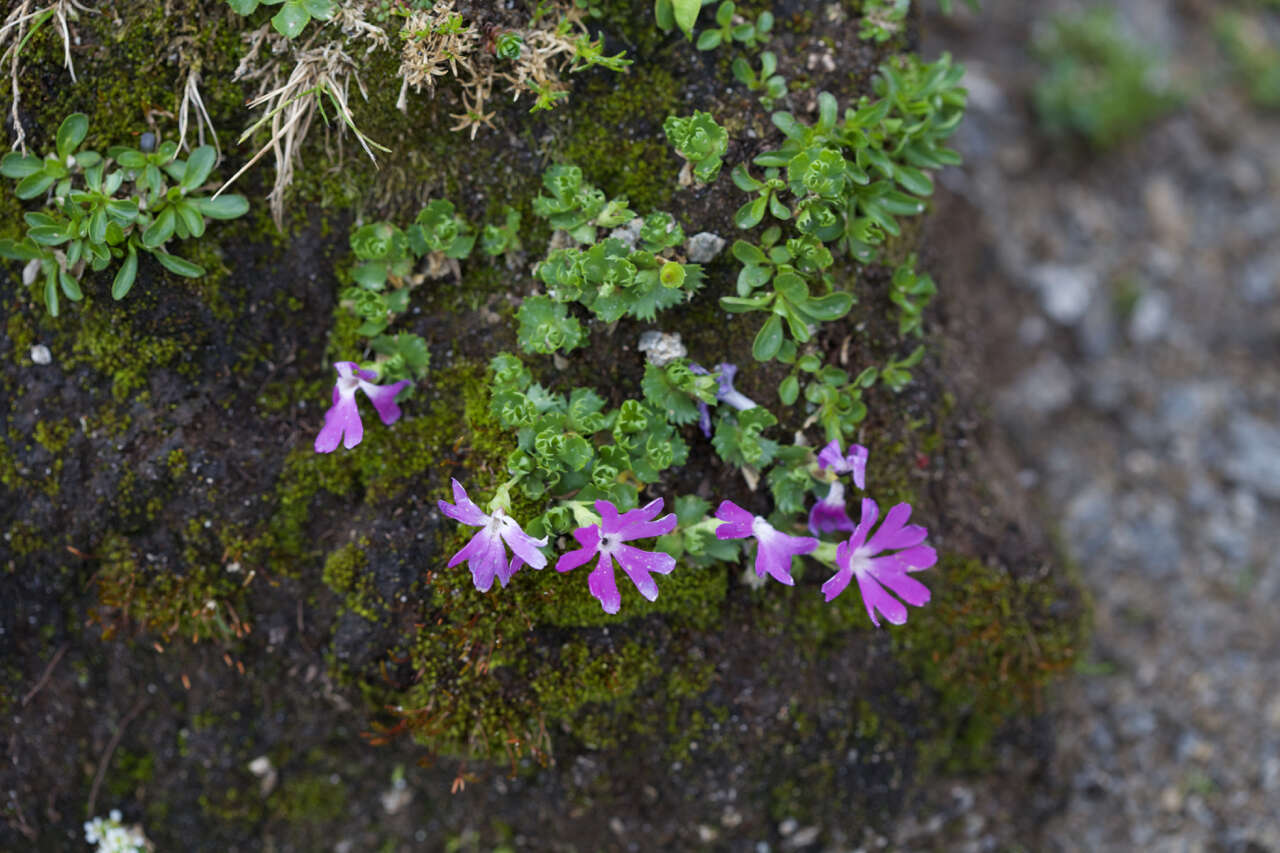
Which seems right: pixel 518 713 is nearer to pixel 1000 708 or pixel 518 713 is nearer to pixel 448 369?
pixel 448 369

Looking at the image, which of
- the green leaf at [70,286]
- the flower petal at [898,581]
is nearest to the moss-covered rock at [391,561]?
the green leaf at [70,286]

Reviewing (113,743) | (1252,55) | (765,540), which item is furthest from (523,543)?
(1252,55)

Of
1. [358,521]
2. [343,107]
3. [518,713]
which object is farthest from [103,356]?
[518,713]

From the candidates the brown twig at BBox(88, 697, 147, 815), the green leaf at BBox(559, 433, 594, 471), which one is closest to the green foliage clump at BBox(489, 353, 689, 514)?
the green leaf at BBox(559, 433, 594, 471)

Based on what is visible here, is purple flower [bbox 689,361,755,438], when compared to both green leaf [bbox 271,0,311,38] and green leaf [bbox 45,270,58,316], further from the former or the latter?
green leaf [bbox 45,270,58,316]

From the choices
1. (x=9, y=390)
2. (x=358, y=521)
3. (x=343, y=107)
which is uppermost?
(x=343, y=107)

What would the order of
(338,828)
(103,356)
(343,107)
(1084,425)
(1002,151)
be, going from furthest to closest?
(1002,151) → (1084,425) → (338,828) → (103,356) → (343,107)

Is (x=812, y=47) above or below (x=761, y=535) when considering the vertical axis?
above
